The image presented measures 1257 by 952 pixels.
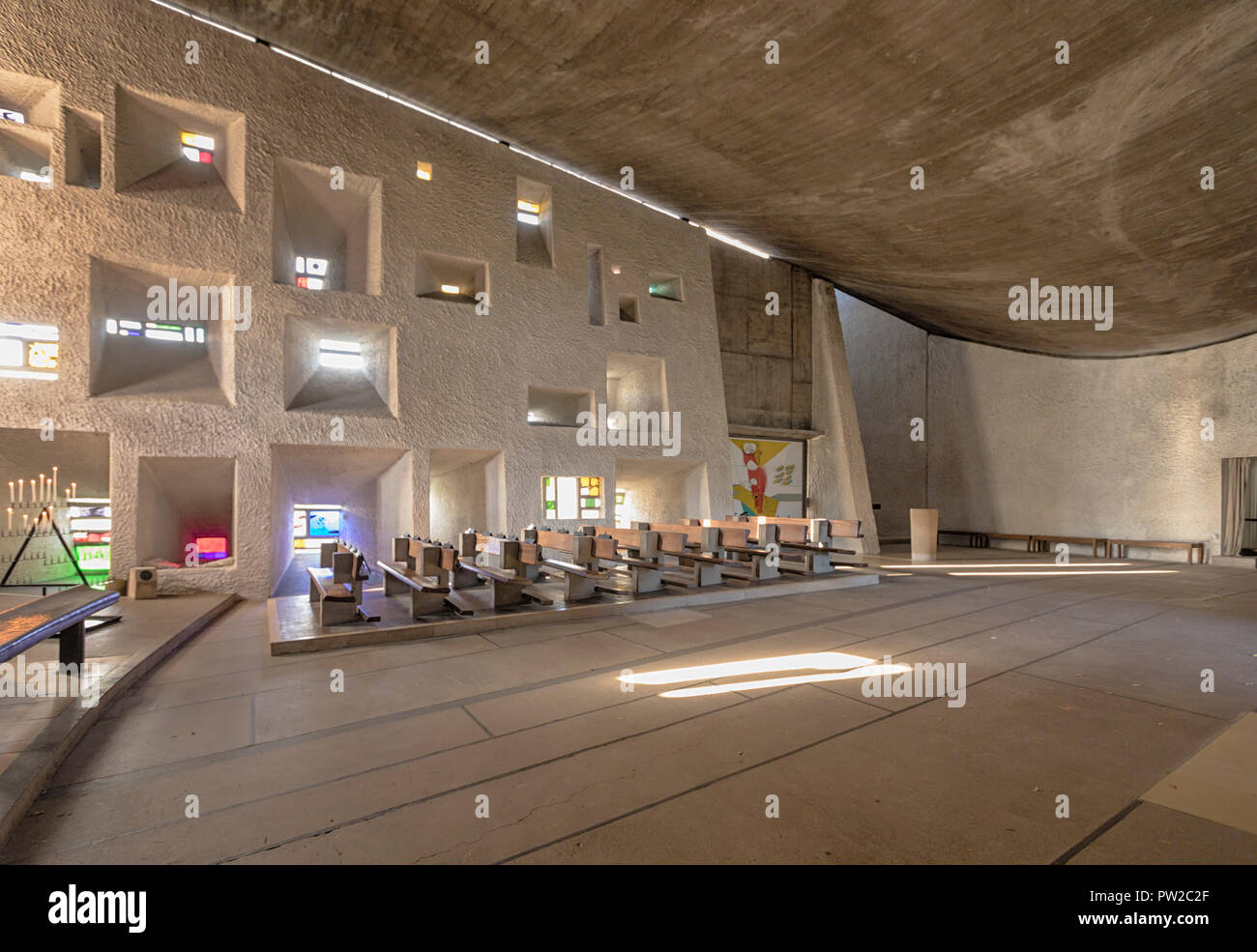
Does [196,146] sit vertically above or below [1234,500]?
above

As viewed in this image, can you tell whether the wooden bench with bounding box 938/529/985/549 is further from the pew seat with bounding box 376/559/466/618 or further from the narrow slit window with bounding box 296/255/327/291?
the narrow slit window with bounding box 296/255/327/291

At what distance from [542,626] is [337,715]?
2641 mm

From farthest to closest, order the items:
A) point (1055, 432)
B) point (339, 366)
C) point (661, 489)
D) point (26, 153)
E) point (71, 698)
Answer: point (1055, 432)
point (661, 489)
point (339, 366)
point (26, 153)
point (71, 698)

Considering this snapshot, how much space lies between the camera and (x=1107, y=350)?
45.6 feet

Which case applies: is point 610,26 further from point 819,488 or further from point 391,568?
point 819,488

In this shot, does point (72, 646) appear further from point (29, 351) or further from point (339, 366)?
point (339, 366)

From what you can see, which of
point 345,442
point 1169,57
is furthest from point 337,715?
point 1169,57

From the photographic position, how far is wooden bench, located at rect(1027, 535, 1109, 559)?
14.2 meters

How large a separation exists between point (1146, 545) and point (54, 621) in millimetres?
18514

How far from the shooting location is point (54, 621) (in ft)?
11.3

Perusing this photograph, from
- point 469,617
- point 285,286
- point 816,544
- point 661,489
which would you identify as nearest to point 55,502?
point 285,286

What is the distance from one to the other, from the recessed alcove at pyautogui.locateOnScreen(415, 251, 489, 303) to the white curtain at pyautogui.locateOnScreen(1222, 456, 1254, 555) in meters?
15.9

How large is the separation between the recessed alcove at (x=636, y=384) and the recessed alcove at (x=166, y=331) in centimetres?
661

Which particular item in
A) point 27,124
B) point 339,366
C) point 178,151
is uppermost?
point 178,151
